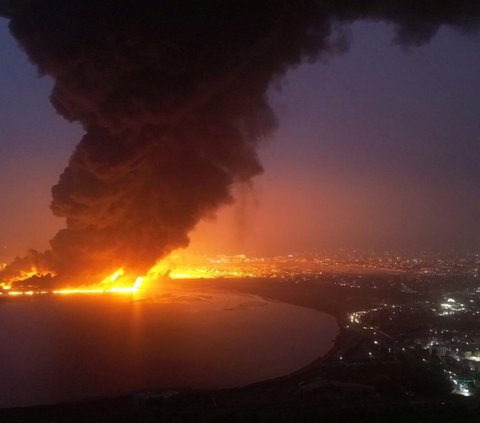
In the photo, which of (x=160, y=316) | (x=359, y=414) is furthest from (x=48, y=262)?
(x=359, y=414)

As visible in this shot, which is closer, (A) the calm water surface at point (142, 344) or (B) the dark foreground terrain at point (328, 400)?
(B) the dark foreground terrain at point (328, 400)

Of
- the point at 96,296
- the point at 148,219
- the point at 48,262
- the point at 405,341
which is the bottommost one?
the point at 405,341

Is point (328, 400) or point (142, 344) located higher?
point (142, 344)

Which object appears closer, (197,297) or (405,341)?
(405,341)

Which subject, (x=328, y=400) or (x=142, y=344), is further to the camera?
(x=142, y=344)

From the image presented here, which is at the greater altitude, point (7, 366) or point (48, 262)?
point (48, 262)

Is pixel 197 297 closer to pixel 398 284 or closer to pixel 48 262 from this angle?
pixel 48 262

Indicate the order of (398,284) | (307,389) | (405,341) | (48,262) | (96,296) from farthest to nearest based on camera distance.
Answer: (398,284) < (96,296) < (48,262) < (405,341) < (307,389)

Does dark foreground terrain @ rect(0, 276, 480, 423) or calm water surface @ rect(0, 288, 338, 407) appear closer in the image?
dark foreground terrain @ rect(0, 276, 480, 423)
